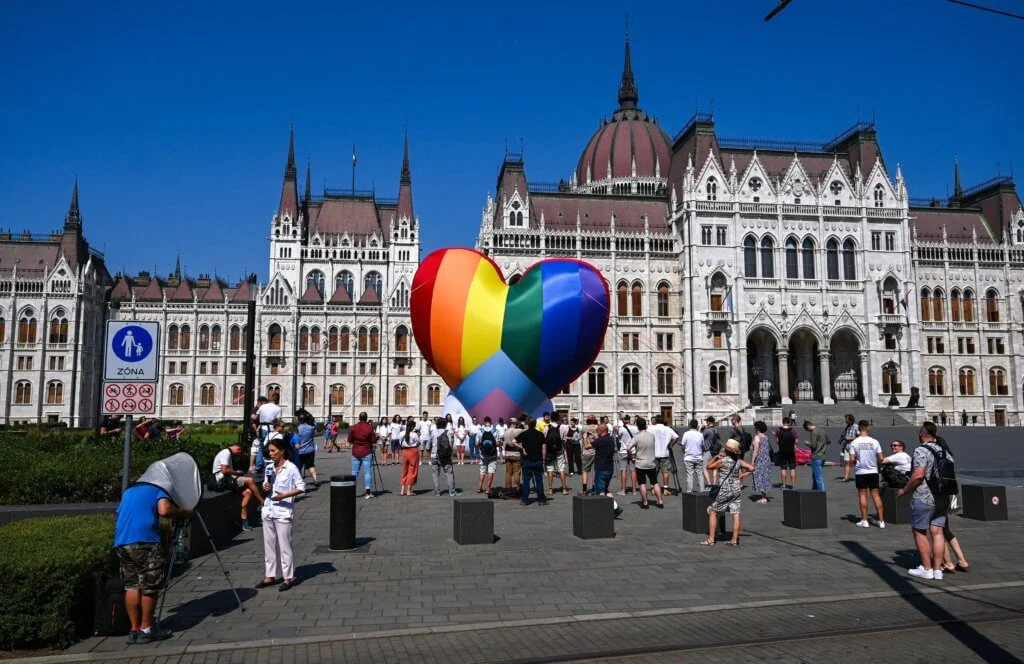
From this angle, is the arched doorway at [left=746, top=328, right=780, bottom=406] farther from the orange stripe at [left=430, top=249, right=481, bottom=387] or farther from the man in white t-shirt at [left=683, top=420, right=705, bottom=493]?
the man in white t-shirt at [left=683, top=420, right=705, bottom=493]

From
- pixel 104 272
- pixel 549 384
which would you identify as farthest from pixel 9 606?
pixel 104 272

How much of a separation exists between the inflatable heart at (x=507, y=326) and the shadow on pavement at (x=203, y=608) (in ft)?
67.4

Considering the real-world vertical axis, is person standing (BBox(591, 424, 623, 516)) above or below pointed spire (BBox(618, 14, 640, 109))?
below

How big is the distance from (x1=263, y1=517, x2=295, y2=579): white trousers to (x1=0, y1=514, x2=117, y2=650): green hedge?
204cm

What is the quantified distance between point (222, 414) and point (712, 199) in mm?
46414

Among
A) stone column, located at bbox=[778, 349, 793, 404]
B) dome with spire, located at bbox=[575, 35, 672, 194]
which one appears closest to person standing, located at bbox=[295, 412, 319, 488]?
stone column, located at bbox=[778, 349, 793, 404]

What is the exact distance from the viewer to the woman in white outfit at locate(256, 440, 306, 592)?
9.91m

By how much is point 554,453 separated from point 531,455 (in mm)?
2200

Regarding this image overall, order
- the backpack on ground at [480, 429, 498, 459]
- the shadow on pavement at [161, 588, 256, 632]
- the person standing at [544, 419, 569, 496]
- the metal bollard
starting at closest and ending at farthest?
the shadow on pavement at [161, 588, 256, 632] → the metal bollard → the person standing at [544, 419, 569, 496] → the backpack on ground at [480, 429, 498, 459]

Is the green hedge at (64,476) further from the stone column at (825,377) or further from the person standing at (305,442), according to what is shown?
the stone column at (825,377)

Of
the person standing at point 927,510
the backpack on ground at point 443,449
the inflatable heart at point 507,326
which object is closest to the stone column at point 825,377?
the inflatable heart at point 507,326

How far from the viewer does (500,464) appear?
106ft

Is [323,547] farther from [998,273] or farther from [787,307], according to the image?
[998,273]

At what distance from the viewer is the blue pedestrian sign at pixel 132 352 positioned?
966 cm
